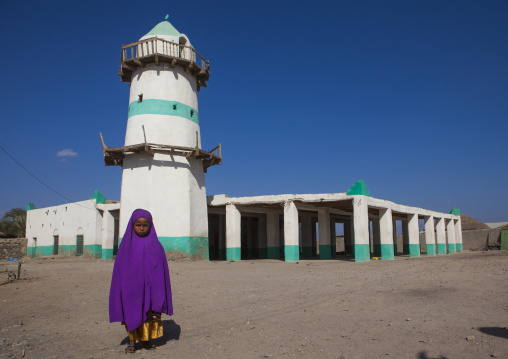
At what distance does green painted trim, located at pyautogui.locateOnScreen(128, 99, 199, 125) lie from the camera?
65.4ft

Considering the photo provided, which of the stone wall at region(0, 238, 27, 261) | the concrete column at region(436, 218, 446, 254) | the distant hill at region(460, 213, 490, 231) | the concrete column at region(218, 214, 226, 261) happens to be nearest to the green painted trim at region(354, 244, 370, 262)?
the concrete column at region(218, 214, 226, 261)

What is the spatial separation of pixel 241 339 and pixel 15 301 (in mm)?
5824

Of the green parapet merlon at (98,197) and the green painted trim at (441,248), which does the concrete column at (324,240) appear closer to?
the green painted trim at (441,248)

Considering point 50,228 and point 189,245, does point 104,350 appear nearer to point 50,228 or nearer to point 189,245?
point 189,245

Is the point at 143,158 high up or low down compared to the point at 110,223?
up

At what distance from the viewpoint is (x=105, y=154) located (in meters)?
20.5

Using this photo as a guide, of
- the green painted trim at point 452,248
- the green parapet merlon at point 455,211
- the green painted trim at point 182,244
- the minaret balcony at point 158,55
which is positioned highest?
the minaret balcony at point 158,55

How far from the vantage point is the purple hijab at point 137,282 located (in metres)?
4.71

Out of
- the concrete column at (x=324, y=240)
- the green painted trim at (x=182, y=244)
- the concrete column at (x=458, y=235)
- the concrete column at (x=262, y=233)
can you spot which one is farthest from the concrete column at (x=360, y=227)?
the concrete column at (x=458, y=235)

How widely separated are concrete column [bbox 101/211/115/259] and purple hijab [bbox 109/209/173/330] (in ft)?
65.6

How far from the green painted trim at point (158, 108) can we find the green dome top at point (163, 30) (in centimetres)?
407

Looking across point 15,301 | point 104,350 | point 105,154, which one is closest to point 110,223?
point 105,154

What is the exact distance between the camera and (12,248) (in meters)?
31.0

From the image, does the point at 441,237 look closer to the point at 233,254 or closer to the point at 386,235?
the point at 386,235
